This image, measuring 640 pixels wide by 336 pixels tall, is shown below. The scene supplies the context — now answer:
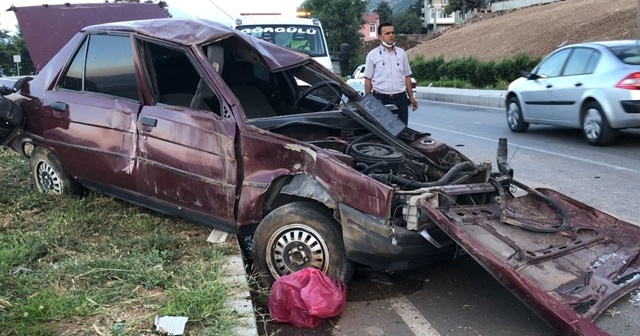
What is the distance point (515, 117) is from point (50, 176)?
27.4 ft

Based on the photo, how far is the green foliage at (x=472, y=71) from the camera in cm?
2227

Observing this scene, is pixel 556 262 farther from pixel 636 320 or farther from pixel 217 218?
pixel 217 218

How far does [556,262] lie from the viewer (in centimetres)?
345

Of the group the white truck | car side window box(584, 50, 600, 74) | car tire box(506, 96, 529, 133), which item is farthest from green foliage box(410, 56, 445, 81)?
car side window box(584, 50, 600, 74)

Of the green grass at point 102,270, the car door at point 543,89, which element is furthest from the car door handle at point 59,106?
the car door at point 543,89

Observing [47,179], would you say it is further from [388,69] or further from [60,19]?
[60,19]

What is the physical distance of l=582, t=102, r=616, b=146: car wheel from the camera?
8766mm

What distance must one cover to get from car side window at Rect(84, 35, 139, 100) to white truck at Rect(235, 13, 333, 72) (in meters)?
5.76

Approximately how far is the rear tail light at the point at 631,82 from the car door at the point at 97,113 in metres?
6.83

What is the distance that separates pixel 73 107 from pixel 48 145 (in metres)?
0.54

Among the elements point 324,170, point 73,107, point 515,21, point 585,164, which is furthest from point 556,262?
point 515,21

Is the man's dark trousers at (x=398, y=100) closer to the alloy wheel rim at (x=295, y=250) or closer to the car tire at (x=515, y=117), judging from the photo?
the alloy wheel rim at (x=295, y=250)

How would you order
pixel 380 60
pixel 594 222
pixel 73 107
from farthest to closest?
pixel 380 60 < pixel 73 107 < pixel 594 222

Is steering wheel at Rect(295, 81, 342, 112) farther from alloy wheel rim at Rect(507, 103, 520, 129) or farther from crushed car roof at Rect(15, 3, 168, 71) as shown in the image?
alloy wheel rim at Rect(507, 103, 520, 129)
